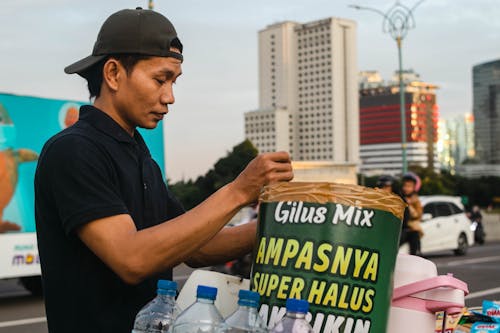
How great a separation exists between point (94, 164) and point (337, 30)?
6258 inches

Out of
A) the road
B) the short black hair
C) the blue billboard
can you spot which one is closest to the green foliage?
the road

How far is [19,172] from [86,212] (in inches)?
342

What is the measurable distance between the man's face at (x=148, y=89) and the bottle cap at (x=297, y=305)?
2.28ft

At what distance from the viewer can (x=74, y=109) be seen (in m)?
10.7

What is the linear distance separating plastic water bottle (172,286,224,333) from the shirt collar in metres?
0.59

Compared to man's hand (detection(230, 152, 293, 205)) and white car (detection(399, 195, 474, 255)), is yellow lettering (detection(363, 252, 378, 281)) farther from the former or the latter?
white car (detection(399, 195, 474, 255))

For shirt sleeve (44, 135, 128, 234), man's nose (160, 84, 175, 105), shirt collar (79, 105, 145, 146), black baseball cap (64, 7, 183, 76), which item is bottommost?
shirt sleeve (44, 135, 128, 234)

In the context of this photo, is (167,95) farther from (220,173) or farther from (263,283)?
(220,173)

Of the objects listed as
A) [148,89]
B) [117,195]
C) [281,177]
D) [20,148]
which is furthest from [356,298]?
[20,148]

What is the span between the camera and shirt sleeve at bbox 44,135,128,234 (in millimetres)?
1731

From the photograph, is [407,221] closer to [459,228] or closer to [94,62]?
[94,62]

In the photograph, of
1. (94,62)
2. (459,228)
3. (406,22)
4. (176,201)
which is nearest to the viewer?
(94,62)

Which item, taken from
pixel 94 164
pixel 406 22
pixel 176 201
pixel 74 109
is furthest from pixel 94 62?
pixel 406 22

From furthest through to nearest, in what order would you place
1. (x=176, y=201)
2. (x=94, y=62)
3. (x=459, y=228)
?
(x=459, y=228)
(x=176, y=201)
(x=94, y=62)
